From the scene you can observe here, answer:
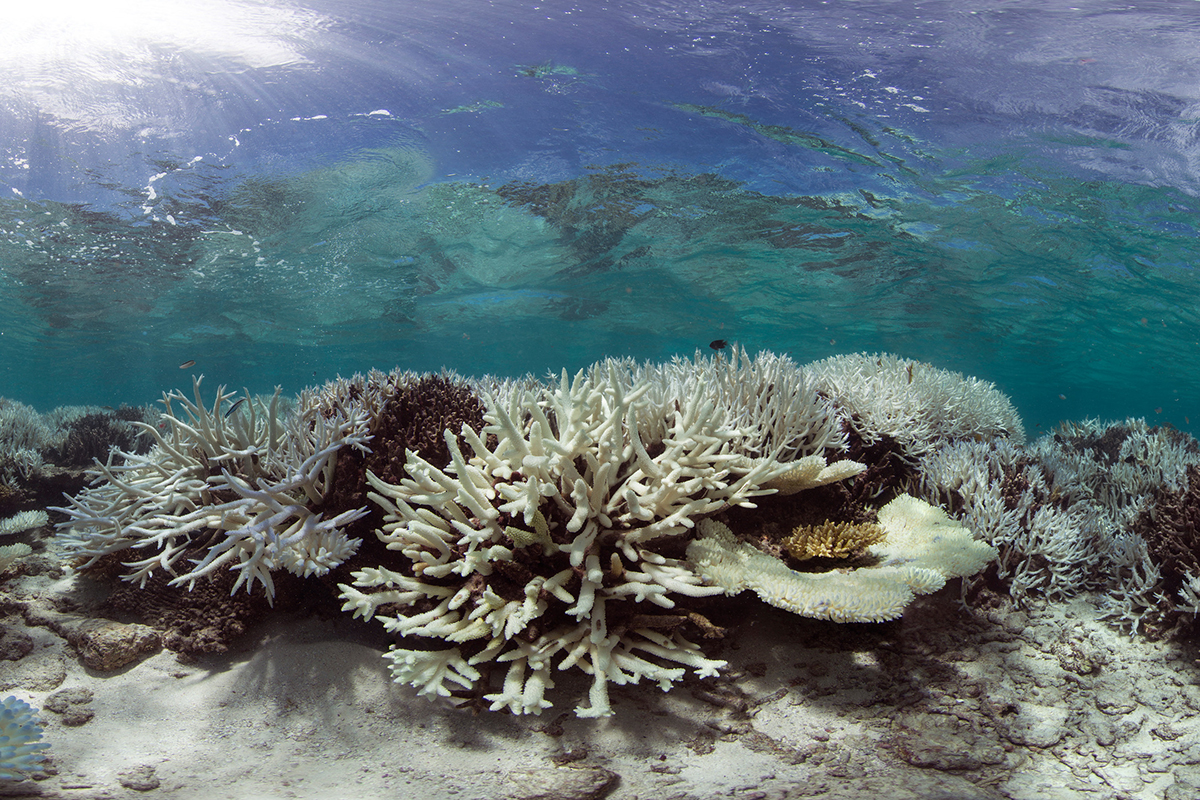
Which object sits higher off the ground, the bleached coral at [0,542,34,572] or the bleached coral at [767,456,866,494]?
the bleached coral at [767,456,866,494]

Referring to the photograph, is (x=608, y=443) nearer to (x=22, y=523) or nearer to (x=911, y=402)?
(x=911, y=402)

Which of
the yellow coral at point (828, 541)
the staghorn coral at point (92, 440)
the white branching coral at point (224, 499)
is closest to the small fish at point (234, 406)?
the white branching coral at point (224, 499)

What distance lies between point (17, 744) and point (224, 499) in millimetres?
2362

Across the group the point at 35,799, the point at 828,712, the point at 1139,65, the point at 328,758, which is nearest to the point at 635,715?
the point at 828,712

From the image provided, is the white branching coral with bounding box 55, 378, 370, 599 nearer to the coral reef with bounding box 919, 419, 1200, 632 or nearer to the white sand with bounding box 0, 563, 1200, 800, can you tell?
the white sand with bounding box 0, 563, 1200, 800

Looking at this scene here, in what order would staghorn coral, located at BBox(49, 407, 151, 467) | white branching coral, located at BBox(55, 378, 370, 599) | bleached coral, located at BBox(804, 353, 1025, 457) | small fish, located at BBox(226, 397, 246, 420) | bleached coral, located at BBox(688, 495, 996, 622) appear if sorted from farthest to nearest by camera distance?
staghorn coral, located at BBox(49, 407, 151, 467), bleached coral, located at BBox(804, 353, 1025, 457), small fish, located at BBox(226, 397, 246, 420), white branching coral, located at BBox(55, 378, 370, 599), bleached coral, located at BBox(688, 495, 996, 622)

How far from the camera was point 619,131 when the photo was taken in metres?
14.1

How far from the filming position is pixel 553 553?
3.38 m

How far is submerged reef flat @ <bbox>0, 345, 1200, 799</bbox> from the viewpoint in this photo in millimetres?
2799

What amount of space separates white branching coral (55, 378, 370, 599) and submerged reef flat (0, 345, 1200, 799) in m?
0.03

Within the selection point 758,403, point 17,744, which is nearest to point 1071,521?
point 758,403

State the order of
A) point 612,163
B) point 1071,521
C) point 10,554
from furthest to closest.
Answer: point 612,163 < point 10,554 < point 1071,521

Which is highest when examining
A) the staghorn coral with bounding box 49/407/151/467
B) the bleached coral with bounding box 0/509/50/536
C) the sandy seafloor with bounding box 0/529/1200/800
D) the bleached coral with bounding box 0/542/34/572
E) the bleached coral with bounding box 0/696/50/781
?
the bleached coral with bounding box 0/696/50/781

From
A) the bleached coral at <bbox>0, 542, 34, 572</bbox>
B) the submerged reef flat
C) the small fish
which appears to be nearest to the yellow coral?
the submerged reef flat
